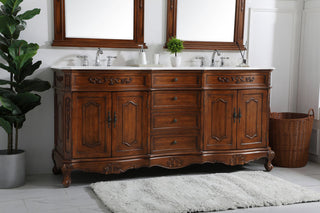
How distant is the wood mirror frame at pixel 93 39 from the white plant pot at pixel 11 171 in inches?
41.8

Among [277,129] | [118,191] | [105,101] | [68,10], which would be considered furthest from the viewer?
[277,129]

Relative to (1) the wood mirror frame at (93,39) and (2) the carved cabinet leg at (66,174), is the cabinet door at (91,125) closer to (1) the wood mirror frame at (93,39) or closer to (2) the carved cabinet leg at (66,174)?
(2) the carved cabinet leg at (66,174)

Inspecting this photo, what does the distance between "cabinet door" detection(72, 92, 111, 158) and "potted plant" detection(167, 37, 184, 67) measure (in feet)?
2.78

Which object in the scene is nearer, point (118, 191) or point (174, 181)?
point (118, 191)

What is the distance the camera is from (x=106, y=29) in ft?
13.5

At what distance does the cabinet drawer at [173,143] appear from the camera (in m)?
3.87

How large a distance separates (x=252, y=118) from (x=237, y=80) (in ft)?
1.30

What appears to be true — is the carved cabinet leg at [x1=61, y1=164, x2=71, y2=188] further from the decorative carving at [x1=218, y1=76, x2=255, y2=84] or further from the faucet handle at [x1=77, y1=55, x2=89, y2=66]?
the decorative carving at [x1=218, y1=76, x2=255, y2=84]

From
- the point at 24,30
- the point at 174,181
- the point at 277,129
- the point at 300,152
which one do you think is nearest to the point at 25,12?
the point at 24,30

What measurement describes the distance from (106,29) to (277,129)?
1937 mm

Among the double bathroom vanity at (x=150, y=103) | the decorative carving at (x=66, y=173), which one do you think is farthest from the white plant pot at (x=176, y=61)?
the decorative carving at (x=66, y=173)

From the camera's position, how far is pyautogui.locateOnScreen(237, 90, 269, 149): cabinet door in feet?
13.4

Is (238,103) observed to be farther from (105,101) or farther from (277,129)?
(105,101)

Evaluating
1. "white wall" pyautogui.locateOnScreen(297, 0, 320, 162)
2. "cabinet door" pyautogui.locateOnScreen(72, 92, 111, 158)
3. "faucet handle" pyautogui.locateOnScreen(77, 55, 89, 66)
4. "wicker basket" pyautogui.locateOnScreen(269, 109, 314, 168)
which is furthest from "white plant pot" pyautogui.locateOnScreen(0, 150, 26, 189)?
"white wall" pyautogui.locateOnScreen(297, 0, 320, 162)
